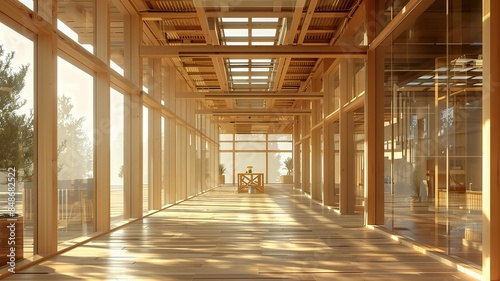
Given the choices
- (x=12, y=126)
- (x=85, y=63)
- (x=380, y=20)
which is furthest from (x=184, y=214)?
(x=12, y=126)

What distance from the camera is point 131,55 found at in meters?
8.54

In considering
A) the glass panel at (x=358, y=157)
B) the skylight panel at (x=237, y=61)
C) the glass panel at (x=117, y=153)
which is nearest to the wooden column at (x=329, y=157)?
the glass panel at (x=358, y=157)

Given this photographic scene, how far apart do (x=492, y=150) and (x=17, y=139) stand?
387 cm

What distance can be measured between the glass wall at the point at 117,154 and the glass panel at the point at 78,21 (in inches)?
53.4

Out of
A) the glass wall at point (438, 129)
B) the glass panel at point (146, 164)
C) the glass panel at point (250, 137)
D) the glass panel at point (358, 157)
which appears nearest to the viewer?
the glass wall at point (438, 129)

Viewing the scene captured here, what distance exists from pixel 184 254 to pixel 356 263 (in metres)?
1.70

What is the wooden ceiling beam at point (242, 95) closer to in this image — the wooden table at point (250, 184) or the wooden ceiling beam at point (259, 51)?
the wooden ceiling beam at point (259, 51)

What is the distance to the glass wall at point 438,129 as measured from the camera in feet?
14.9

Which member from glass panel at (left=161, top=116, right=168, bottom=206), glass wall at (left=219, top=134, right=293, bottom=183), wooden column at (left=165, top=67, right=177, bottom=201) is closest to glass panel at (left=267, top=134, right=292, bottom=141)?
glass wall at (left=219, top=134, right=293, bottom=183)

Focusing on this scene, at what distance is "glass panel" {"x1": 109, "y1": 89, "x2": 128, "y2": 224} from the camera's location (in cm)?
757

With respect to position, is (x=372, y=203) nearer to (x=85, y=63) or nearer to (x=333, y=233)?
(x=333, y=233)

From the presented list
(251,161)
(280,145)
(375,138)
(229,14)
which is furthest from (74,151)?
(280,145)

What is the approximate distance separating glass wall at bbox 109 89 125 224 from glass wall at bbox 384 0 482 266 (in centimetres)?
395

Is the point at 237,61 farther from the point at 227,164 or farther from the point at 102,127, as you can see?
the point at 227,164
